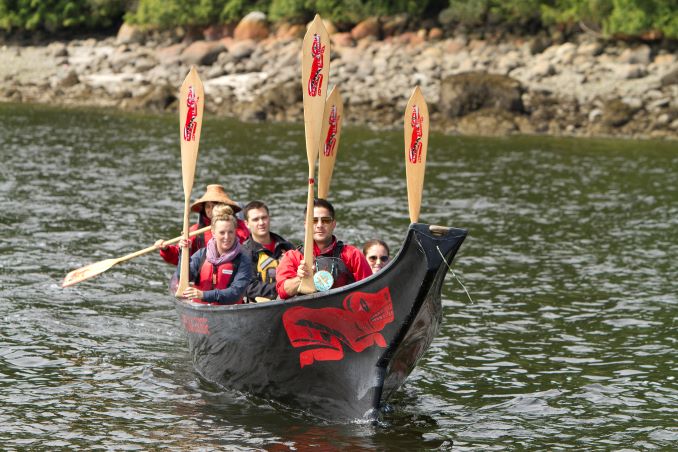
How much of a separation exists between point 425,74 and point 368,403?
1283 inches

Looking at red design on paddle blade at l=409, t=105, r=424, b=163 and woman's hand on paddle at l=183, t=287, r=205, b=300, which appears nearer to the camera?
red design on paddle blade at l=409, t=105, r=424, b=163

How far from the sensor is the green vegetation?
4216 cm

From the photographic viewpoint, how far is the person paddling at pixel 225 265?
40.9 feet

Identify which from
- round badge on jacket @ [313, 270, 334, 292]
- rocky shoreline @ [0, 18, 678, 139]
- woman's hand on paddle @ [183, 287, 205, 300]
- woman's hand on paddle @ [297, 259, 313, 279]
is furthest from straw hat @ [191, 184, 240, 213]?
rocky shoreline @ [0, 18, 678, 139]

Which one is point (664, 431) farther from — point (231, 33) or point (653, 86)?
point (231, 33)

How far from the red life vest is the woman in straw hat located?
3.97 ft

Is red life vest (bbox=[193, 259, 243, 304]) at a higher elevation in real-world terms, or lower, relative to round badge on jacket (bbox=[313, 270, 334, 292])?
lower

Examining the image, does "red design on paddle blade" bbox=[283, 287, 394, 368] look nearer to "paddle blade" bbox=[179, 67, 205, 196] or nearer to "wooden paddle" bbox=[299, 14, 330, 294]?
"wooden paddle" bbox=[299, 14, 330, 294]

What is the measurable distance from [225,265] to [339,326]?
2.20 metres

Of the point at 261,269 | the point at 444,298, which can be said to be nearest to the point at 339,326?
the point at 261,269

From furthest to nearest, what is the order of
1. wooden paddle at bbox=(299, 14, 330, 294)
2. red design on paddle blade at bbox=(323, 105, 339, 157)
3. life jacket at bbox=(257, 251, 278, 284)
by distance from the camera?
red design on paddle blade at bbox=(323, 105, 339, 157), life jacket at bbox=(257, 251, 278, 284), wooden paddle at bbox=(299, 14, 330, 294)

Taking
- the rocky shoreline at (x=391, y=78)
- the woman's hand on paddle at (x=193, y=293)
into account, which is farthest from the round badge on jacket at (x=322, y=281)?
the rocky shoreline at (x=391, y=78)

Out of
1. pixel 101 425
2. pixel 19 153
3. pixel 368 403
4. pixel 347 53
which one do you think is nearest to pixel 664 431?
pixel 368 403

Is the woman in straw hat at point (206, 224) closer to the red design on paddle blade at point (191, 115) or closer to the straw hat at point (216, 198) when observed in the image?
the straw hat at point (216, 198)
